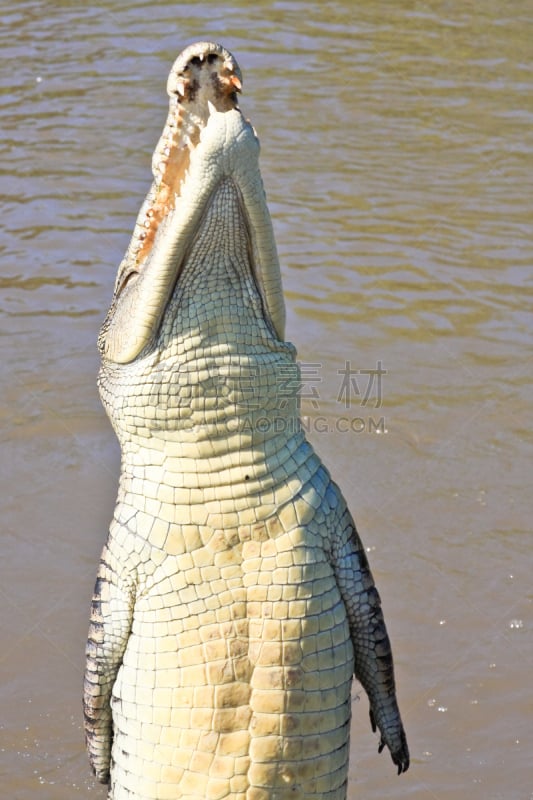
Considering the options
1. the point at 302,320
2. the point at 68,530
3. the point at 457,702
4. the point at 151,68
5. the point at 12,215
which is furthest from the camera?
the point at 151,68

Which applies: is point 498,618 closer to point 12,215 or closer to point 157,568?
point 157,568

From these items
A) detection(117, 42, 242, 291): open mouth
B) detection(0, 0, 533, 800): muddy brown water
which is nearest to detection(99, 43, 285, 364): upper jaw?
detection(117, 42, 242, 291): open mouth

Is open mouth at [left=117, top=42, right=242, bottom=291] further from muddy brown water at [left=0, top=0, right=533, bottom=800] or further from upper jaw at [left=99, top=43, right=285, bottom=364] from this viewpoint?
muddy brown water at [left=0, top=0, right=533, bottom=800]

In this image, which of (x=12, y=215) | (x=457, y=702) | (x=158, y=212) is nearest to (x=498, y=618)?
(x=457, y=702)

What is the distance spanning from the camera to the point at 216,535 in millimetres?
3107

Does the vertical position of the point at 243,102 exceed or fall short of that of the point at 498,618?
it exceeds it

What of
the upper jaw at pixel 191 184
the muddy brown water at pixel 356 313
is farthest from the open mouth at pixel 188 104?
the muddy brown water at pixel 356 313

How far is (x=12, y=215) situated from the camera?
910 cm

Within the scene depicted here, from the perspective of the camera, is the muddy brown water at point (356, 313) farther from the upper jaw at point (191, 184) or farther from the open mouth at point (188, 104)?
the open mouth at point (188, 104)

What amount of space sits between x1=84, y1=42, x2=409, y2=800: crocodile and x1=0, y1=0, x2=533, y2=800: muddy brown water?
1605 millimetres

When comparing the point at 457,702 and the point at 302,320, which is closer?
the point at 457,702

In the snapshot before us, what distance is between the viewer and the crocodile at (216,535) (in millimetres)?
3018

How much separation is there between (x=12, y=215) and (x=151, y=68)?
124 inches

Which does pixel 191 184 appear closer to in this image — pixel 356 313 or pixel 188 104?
pixel 188 104
